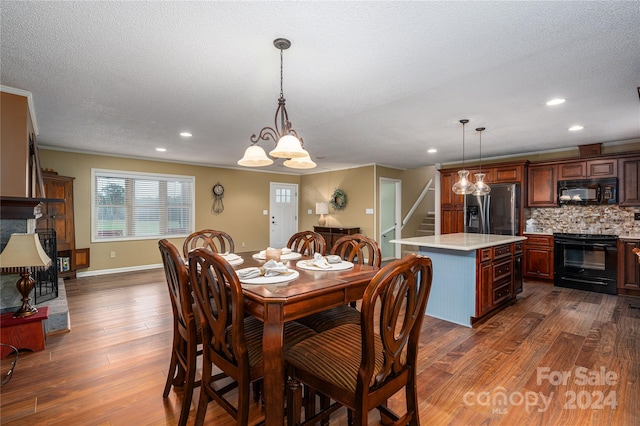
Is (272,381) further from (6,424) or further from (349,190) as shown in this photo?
(349,190)

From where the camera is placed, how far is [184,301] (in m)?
1.71

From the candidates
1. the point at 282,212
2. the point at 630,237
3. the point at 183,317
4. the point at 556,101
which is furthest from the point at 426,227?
the point at 183,317

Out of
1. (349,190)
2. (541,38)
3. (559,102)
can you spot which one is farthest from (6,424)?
(349,190)

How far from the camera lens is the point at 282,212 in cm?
837

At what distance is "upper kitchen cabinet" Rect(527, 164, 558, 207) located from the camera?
5078 mm

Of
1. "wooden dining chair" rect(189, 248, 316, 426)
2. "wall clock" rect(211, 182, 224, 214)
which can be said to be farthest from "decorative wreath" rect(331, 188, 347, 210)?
"wooden dining chair" rect(189, 248, 316, 426)

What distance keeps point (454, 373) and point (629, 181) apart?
14.5 feet

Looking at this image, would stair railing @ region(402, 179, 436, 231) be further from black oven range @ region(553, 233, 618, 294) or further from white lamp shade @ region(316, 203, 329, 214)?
black oven range @ region(553, 233, 618, 294)

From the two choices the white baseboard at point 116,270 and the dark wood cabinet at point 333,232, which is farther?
the dark wood cabinet at point 333,232

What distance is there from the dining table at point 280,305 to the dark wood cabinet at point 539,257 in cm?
474

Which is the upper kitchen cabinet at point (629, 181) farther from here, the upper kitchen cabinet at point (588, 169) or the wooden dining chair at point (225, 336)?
the wooden dining chair at point (225, 336)

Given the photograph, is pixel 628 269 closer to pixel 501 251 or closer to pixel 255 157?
pixel 501 251

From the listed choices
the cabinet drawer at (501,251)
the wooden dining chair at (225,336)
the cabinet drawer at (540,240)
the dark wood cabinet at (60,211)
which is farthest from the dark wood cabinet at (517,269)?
the dark wood cabinet at (60,211)

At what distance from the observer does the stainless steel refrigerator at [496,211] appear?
529cm
